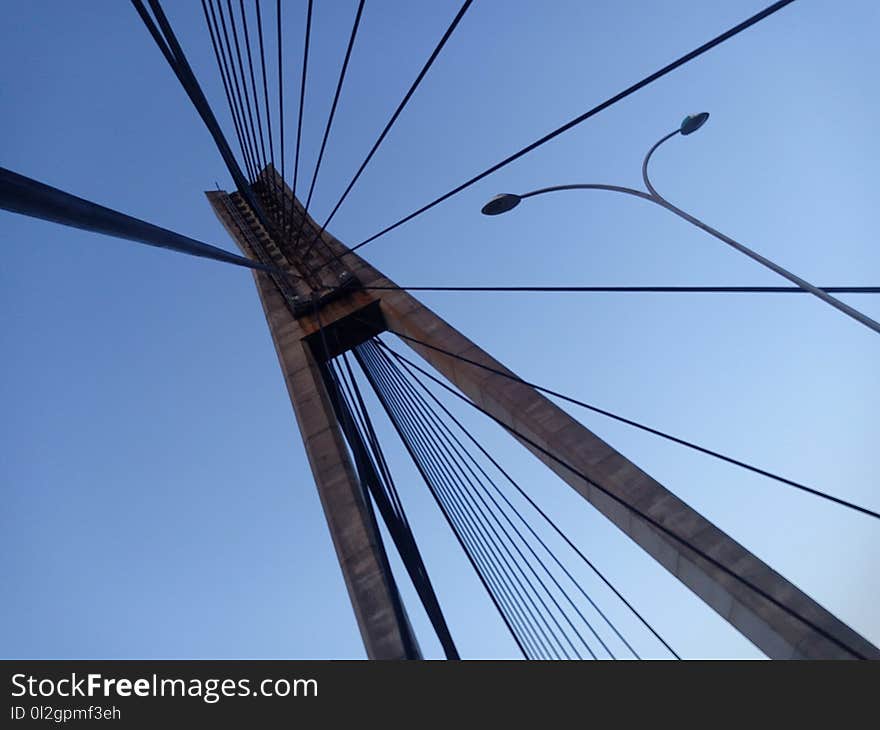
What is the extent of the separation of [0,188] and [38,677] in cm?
435

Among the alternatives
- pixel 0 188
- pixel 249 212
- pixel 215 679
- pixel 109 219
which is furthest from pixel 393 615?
pixel 249 212

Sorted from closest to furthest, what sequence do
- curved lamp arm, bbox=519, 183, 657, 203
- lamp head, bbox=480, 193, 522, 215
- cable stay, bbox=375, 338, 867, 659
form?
cable stay, bbox=375, 338, 867, 659 → curved lamp arm, bbox=519, 183, 657, 203 → lamp head, bbox=480, 193, 522, 215

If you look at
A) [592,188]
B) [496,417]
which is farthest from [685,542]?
[592,188]

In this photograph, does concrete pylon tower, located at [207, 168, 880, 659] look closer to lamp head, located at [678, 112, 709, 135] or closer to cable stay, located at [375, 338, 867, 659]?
cable stay, located at [375, 338, 867, 659]

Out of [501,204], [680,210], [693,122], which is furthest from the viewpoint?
[501,204]

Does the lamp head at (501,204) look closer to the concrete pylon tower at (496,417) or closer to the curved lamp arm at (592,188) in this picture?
the curved lamp arm at (592,188)

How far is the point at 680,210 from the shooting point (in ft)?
27.6

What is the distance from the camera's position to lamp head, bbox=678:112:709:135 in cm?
991

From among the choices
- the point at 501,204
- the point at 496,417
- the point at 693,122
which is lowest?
the point at 496,417

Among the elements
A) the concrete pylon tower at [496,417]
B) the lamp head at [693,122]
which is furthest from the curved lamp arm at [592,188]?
the concrete pylon tower at [496,417]

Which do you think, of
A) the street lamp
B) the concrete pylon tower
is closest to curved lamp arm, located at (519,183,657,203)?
the street lamp

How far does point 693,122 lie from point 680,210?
2546mm

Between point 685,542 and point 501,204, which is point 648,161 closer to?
point 501,204

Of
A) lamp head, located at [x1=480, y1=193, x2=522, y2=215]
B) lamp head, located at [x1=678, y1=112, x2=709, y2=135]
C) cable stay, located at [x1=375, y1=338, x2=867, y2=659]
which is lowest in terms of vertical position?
cable stay, located at [x1=375, y1=338, x2=867, y2=659]
